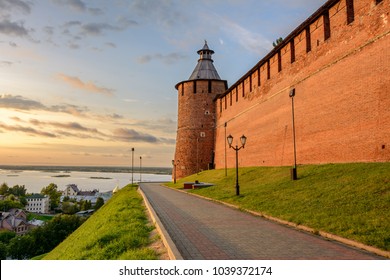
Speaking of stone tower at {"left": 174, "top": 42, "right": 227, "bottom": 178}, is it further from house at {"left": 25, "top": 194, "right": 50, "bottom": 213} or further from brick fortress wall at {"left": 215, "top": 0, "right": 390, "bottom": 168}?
house at {"left": 25, "top": 194, "right": 50, "bottom": 213}

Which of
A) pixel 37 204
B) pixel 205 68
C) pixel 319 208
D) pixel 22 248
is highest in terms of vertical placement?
pixel 205 68

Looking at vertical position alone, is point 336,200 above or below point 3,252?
above

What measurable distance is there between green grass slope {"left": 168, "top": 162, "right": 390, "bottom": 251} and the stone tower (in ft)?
71.1

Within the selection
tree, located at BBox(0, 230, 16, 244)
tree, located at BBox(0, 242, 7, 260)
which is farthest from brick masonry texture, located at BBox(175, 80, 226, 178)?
tree, located at BBox(0, 230, 16, 244)

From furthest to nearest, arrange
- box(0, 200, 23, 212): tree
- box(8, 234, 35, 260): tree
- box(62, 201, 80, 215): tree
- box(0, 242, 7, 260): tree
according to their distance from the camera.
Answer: box(62, 201, 80, 215): tree → box(0, 200, 23, 212): tree → box(0, 242, 7, 260): tree → box(8, 234, 35, 260): tree

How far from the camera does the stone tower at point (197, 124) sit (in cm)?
3606

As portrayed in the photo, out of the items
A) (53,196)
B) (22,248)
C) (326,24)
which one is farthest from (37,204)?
(326,24)

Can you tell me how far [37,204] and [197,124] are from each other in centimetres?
6380

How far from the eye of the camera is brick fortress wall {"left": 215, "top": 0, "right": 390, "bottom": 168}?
11.8m

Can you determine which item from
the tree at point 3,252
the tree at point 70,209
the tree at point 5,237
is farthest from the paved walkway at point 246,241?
the tree at point 70,209

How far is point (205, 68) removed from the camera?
38.6m

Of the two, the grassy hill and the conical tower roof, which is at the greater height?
the conical tower roof

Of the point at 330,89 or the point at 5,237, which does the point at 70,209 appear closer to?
the point at 5,237

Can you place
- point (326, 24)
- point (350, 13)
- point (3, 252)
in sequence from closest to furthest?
1. point (350, 13)
2. point (326, 24)
3. point (3, 252)
